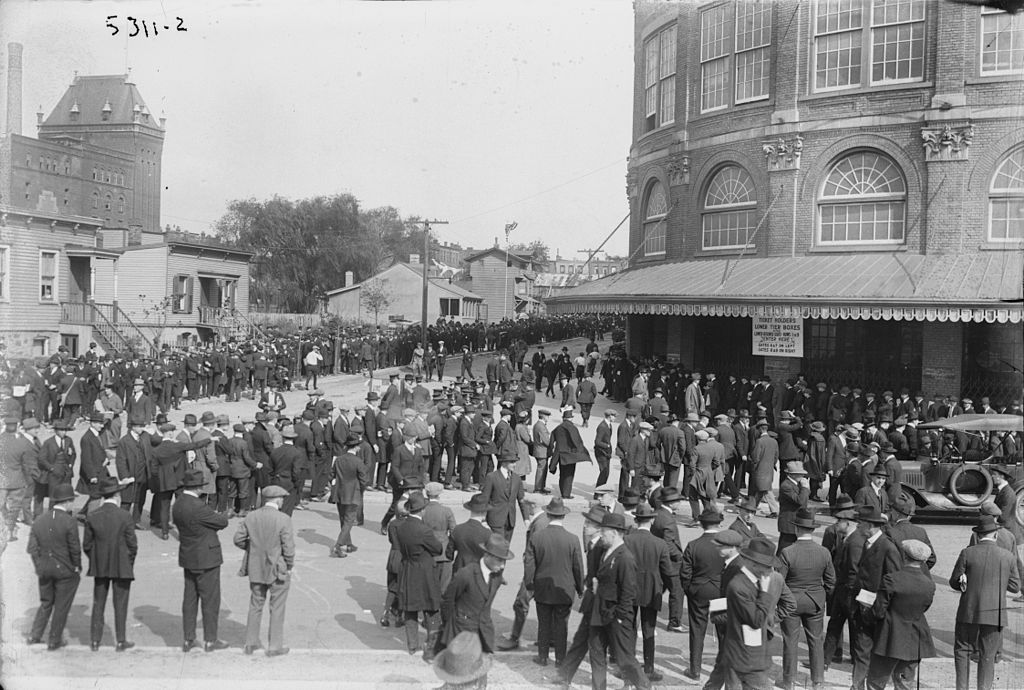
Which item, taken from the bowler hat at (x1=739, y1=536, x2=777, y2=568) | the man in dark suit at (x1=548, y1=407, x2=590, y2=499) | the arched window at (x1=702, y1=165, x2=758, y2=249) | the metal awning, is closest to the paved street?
the bowler hat at (x1=739, y1=536, x2=777, y2=568)

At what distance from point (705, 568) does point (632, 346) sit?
2543cm

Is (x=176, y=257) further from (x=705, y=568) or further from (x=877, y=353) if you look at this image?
(x=705, y=568)

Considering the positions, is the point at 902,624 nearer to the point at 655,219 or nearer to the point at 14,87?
the point at 14,87

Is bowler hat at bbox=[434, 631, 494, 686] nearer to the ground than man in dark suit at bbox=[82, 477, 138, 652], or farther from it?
nearer to the ground

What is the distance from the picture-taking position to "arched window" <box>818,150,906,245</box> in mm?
24609

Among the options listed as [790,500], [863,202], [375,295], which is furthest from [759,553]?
[375,295]

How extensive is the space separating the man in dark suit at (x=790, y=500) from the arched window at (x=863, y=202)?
47.0ft

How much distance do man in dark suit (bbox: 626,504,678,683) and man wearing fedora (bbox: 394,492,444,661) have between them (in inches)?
78.7

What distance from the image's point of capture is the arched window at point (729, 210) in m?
27.4

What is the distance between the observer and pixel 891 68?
79.3 ft

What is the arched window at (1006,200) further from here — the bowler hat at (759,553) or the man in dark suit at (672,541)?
the bowler hat at (759,553)

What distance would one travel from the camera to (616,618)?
8172 millimetres

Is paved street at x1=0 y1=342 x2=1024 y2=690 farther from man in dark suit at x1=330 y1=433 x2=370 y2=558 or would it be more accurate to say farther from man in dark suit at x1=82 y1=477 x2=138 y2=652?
man in dark suit at x1=82 y1=477 x2=138 y2=652

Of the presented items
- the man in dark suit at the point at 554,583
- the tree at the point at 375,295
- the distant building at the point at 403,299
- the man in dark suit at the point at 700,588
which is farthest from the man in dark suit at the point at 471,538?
the distant building at the point at 403,299
